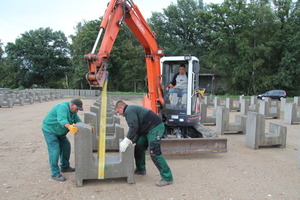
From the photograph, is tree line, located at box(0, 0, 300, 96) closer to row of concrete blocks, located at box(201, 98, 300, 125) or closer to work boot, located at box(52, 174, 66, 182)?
row of concrete blocks, located at box(201, 98, 300, 125)

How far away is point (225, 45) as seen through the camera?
3362cm

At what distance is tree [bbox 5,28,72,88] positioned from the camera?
42.8 m

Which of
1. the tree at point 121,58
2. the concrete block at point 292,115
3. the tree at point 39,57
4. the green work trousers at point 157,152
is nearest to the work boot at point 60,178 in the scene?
the green work trousers at point 157,152

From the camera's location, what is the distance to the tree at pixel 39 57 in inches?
1685

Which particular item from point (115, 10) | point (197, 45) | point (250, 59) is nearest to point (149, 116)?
point (115, 10)

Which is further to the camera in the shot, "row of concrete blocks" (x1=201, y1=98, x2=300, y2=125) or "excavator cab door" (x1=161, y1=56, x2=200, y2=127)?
"row of concrete blocks" (x1=201, y1=98, x2=300, y2=125)

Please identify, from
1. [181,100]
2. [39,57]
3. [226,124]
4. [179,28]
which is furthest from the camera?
[39,57]

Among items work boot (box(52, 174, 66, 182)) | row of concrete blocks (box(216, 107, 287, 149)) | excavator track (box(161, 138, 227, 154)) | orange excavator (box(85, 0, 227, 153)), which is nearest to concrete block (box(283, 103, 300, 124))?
row of concrete blocks (box(216, 107, 287, 149))

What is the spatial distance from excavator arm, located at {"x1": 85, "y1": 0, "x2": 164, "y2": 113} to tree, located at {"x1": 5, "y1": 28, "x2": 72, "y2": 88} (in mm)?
39437

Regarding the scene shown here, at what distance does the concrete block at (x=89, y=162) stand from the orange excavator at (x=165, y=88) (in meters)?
1.25

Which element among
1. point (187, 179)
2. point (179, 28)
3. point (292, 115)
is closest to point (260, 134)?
point (187, 179)

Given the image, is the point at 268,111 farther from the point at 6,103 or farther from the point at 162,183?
the point at 6,103

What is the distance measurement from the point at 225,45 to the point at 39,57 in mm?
29376

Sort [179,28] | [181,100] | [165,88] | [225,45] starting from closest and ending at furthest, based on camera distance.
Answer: [181,100]
[165,88]
[225,45]
[179,28]
